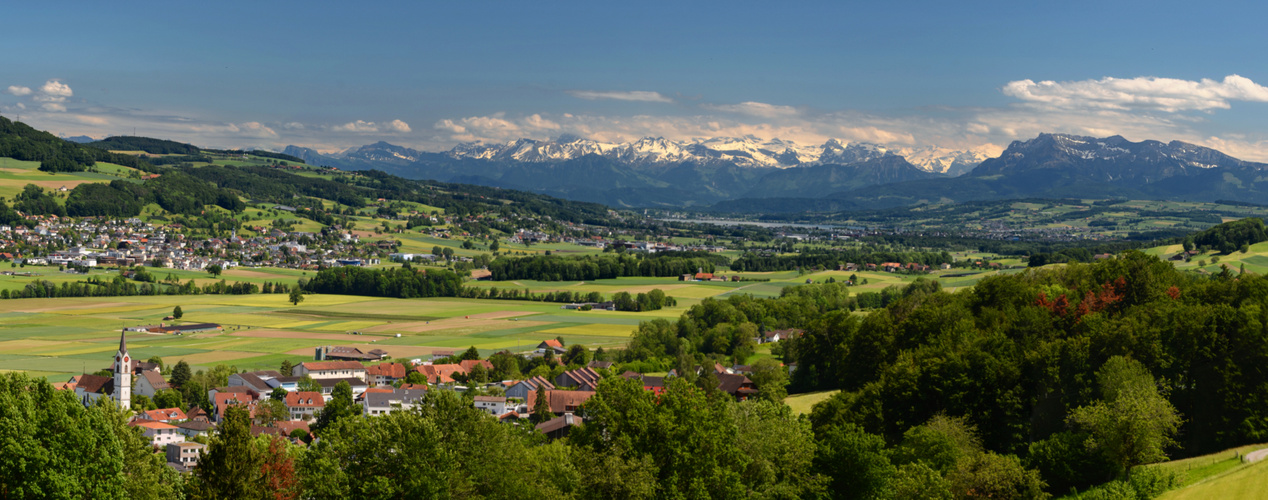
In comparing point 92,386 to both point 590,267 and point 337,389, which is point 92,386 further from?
point 590,267

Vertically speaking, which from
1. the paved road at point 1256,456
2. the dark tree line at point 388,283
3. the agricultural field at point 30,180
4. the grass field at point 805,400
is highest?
the agricultural field at point 30,180

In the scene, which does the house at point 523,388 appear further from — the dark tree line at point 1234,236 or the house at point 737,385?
the dark tree line at point 1234,236

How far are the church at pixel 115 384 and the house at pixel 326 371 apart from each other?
1118 centimetres

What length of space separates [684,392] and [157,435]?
3269 centimetres

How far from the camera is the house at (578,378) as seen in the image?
208 feet

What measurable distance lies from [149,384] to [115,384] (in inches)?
101

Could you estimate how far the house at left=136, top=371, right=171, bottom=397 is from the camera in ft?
200

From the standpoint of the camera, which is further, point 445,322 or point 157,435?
point 445,322

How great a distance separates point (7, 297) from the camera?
10456cm

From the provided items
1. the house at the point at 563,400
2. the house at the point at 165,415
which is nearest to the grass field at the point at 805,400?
the house at the point at 563,400

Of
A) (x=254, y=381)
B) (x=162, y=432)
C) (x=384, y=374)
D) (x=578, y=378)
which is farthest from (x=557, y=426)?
(x=254, y=381)

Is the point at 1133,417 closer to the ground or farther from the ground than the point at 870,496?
farther from the ground

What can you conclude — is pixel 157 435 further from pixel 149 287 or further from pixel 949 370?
pixel 149 287

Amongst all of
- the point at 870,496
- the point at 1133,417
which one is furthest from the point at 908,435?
the point at 1133,417
